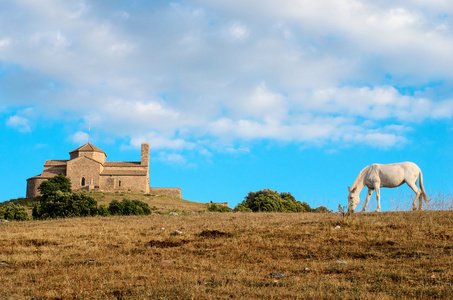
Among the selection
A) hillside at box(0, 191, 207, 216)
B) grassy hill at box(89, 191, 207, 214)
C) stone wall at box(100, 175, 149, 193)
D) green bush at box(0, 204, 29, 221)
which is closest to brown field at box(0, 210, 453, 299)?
green bush at box(0, 204, 29, 221)

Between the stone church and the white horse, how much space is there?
61.6m

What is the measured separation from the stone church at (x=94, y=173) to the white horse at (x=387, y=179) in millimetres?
61591

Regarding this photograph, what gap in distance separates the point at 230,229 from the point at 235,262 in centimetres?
520

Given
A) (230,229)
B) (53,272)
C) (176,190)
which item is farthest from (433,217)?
(176,190)

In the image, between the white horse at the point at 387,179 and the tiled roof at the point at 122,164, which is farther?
the tiled roof at the point at 122,164

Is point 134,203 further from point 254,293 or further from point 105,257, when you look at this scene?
point 254,293

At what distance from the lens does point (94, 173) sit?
77.0 metres

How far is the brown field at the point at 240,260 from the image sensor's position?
904 cm

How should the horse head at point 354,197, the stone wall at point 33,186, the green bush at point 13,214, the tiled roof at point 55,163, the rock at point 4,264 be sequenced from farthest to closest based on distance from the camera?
the tiled roof at point 55,163
the stone wall at point 33,186
the green bush at point 13,214
the horse head at point 354,197
the rock at point 4,264

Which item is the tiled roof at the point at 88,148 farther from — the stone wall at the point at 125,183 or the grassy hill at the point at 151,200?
the grassy hill at the point at 151,200

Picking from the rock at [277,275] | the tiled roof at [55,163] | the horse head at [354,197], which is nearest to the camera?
the rock at [277,275]

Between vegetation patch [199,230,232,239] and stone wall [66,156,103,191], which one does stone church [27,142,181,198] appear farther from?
vegetation patch [199,230,232,239]

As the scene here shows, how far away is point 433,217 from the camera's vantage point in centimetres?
1722

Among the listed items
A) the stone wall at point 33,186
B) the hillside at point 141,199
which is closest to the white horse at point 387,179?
the hillside at point 141,199
